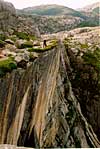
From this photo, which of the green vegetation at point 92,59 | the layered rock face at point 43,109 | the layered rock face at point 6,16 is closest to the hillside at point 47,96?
the layered rock face at point 43,109

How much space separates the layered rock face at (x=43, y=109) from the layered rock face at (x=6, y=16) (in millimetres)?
13032

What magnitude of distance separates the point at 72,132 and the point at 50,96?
12.7 feet

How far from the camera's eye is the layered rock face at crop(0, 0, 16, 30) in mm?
51219

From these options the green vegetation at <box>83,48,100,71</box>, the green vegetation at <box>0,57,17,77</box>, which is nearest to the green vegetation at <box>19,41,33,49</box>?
the green vegetation at <box>83,48,100,71</box>

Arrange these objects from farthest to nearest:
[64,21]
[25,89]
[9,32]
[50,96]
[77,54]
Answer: [64,21], [9,32], [77,54], [50,96], [25,89]

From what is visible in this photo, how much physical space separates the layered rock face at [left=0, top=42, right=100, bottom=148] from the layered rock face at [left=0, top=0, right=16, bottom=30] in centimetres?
1303

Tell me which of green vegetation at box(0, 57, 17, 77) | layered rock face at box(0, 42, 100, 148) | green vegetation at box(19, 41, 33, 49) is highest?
green vegetation at box(19, 41, 33, 49)

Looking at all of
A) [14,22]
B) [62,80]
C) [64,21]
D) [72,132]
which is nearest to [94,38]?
[14,22]

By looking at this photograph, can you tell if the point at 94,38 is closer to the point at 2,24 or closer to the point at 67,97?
the point at 2,24

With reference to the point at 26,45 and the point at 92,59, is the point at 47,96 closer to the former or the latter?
the point at 26,45

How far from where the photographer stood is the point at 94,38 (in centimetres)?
5641

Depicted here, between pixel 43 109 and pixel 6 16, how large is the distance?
21559 millimetres

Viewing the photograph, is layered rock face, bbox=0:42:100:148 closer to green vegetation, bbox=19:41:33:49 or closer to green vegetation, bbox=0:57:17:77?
green vegetation, bbox=0:57:17:77

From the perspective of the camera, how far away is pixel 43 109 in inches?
1378
